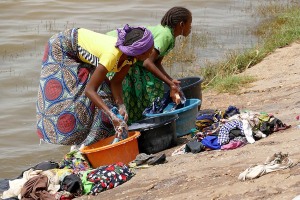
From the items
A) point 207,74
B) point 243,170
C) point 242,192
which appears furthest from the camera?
point 207,74

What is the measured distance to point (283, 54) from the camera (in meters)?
10.1

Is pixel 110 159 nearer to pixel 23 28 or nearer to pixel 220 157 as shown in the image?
pixel 220 157

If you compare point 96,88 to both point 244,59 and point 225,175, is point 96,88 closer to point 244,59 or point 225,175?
point 225,175

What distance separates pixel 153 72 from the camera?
268 inches

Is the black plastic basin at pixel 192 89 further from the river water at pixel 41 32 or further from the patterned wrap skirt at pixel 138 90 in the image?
the river water at pixel 41 32

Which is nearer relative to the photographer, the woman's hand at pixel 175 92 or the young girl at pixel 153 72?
the young girl at pixel 153 72

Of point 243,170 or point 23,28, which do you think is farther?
point 23,28

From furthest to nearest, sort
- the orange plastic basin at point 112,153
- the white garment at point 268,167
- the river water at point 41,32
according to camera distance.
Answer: the river water at point 41,32
the orange plastic basin at point 112,153
the white garment at point 268,167

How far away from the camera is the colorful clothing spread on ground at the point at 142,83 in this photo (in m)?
6.79

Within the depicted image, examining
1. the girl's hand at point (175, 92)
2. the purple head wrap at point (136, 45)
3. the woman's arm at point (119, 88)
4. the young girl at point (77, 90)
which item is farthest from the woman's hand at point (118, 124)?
the girl's hand at point (175, 92)

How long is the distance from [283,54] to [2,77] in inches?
168

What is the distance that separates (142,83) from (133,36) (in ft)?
3.52

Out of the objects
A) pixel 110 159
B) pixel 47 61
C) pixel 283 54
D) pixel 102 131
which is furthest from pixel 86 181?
pixel 283 54

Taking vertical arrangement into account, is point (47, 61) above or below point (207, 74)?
above
